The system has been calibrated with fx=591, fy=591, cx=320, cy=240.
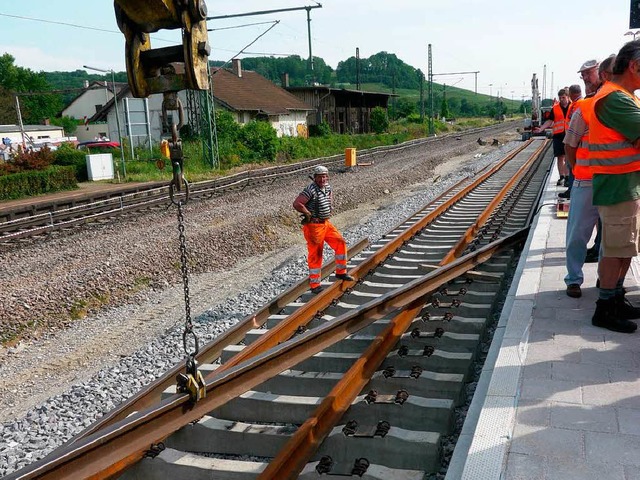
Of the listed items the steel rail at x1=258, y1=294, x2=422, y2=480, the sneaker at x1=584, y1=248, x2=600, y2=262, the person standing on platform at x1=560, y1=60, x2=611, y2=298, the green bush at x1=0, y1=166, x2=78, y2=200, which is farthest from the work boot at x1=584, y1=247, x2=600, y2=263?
the green bush at x1=0, y1=166, x2=78, y2=200

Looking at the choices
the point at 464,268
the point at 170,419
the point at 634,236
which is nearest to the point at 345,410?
the point at 170,419

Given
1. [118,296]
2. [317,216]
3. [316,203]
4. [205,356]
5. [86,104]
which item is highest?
[86,104]

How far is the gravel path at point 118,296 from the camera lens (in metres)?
5.64

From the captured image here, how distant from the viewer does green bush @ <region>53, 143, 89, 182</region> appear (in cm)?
2539

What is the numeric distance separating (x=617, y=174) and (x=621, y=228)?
0.40 m

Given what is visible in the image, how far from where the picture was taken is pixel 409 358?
4.85 m

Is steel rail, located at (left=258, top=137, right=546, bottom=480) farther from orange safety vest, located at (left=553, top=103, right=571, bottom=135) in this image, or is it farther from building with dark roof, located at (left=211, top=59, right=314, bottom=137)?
building with dark roof, located at (left=211, top=59, right=314, bottom=137)

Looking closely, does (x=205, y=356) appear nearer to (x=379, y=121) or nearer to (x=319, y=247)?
(x=319, y=247)

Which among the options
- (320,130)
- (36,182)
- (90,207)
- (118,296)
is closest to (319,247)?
(118,296)

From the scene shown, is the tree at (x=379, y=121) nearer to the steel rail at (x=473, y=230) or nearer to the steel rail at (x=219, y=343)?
the steel rail at (x=473, y=230)

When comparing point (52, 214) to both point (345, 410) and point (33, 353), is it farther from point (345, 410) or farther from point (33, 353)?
Answer: point (345, 410)

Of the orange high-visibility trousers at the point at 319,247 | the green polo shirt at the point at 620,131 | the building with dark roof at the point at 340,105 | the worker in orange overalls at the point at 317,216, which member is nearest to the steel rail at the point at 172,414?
the green polo shirt at the point at 620,131

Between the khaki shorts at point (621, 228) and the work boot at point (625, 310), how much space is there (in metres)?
0.42

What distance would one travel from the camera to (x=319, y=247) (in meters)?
7.55
